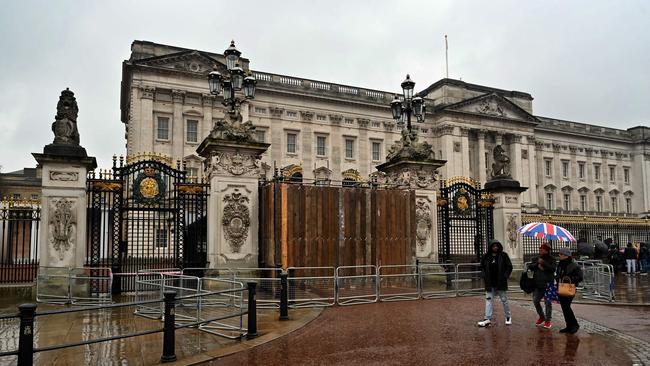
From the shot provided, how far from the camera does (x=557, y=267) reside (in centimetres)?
1022

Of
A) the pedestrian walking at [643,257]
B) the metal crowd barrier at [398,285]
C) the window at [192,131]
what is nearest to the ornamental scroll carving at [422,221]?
the metal crowd barrier at [398,285]

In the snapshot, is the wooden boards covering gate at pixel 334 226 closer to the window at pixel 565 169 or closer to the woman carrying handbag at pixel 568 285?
the woman carrying handbag at pixel 568 285

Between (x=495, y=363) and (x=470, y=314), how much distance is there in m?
4.48

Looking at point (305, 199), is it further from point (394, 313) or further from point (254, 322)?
point (254, 322)

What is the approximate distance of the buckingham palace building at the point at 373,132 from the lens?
45906 mm

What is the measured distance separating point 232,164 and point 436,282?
24.6 ft

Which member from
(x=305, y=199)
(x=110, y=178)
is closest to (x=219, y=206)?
(x=305, y=199)

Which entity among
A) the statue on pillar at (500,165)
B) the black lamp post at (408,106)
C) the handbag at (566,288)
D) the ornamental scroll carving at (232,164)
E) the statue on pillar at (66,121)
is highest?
the black lamp post at (408,106)

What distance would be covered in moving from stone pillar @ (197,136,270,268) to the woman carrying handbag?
739 centimetres

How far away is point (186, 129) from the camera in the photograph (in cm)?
4731

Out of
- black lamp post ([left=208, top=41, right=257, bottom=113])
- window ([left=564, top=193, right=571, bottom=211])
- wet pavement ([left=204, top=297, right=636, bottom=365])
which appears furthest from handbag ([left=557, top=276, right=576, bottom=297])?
window ([left=564, top=193, right=571, bottom=211])

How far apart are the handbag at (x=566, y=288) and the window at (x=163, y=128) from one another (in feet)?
137

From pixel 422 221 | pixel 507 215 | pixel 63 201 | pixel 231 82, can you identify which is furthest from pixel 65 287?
pixel 507 215

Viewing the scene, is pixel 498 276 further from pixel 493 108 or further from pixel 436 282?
pixel 493 108
